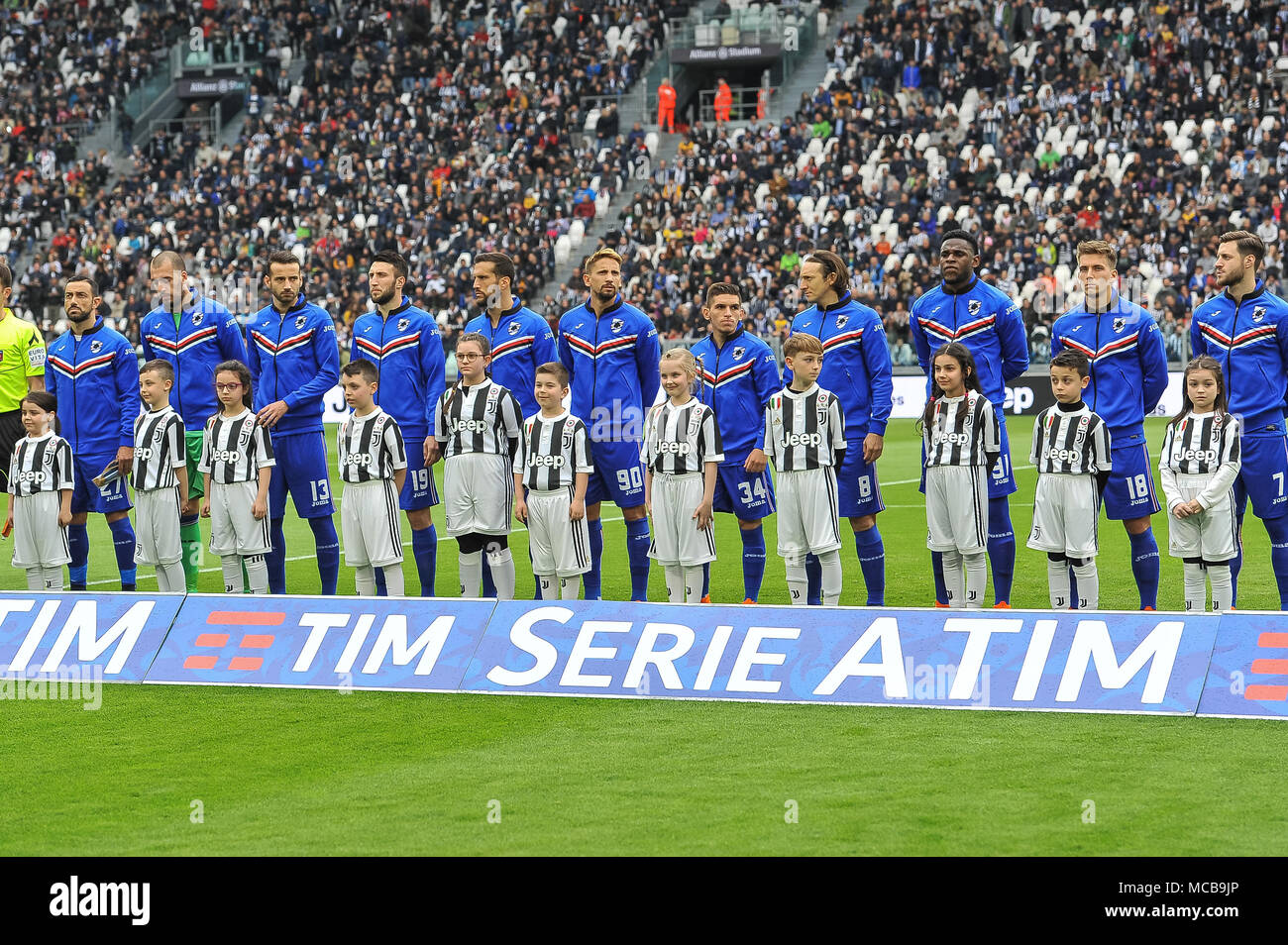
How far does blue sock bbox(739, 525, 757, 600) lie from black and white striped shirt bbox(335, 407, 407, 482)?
2.04 metres

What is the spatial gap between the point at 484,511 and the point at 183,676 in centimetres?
206

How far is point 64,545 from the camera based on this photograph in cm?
998

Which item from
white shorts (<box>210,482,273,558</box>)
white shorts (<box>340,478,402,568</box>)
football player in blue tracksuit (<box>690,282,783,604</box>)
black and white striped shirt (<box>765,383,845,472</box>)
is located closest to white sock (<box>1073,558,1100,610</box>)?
black and white striped shirt (<box>765,383,845,472</box>)

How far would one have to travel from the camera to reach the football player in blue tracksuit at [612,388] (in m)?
9.27

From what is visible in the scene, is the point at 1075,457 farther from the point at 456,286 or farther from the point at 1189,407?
the point at 456,286

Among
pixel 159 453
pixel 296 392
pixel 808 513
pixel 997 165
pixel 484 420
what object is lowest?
pixel 808 513

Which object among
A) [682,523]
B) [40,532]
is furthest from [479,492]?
[40,532]

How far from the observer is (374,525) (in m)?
9.20

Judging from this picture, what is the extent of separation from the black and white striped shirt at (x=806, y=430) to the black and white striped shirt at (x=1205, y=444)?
1.73 m

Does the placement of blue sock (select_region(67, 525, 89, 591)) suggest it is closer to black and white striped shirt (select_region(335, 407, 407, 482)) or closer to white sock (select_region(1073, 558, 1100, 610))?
black and white striped shirt (select_region(335, 407, 407, 482))

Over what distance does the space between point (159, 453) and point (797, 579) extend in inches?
152

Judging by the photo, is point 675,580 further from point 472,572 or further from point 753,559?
point 472,572

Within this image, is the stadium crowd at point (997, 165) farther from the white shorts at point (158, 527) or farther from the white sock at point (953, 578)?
the white shorts at point (158, 527)
